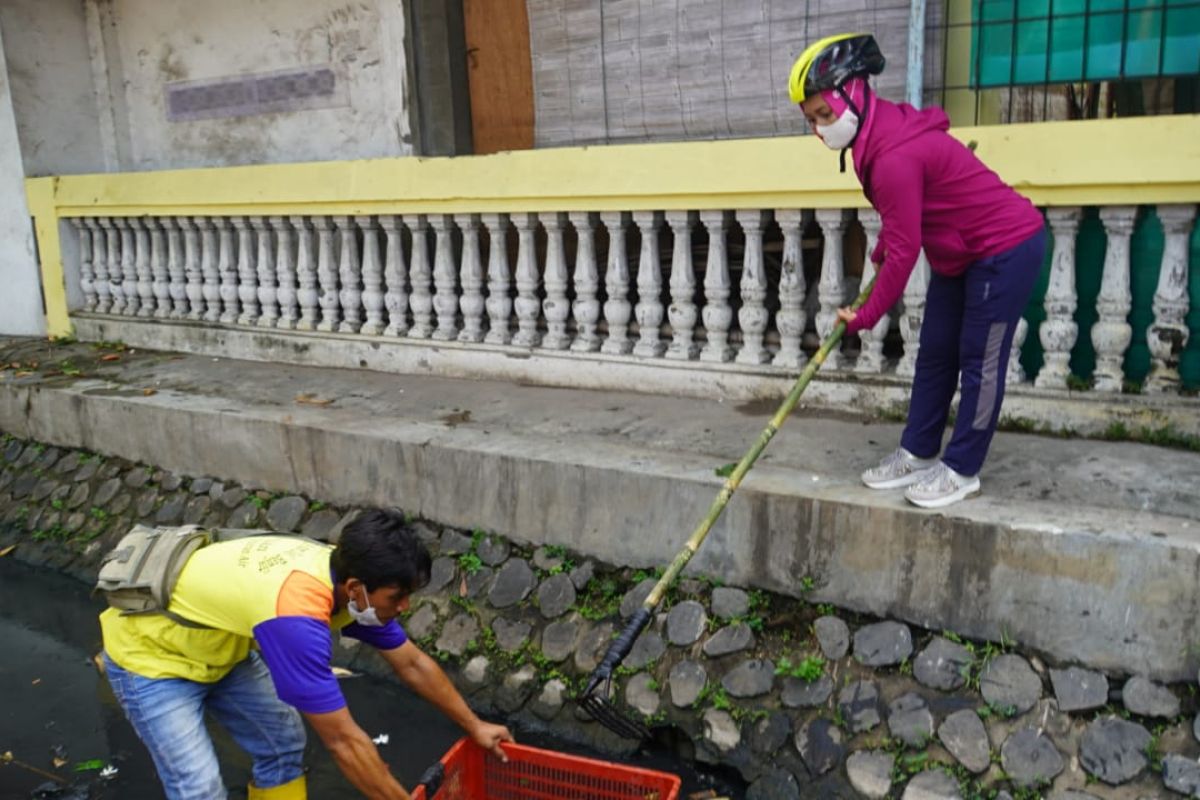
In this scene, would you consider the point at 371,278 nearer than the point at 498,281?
No

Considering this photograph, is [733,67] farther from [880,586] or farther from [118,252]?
[118,252]

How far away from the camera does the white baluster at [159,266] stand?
759 cm

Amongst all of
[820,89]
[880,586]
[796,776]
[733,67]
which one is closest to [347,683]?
[796,776]

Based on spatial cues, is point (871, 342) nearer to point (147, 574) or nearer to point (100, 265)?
point (147, 574)

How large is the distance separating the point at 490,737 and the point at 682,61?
3.92 metres

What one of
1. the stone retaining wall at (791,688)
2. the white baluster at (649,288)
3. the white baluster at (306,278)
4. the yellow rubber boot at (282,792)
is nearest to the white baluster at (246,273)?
the white baluster at (306,278)

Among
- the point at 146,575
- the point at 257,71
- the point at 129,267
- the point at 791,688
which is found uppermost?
the point at 257,71

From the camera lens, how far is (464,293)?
241 inches

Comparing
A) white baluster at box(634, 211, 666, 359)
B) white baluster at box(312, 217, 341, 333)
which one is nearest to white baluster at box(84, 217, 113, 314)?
white baluster at box(312, 217, 341, 333)

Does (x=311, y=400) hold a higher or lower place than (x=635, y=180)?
lower

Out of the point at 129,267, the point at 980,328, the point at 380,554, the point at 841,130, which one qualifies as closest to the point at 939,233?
the point at 980,328

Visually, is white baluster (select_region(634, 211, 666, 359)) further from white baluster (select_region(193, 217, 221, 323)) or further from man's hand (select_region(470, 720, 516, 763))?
white baluster (select_region(193, 217, 221, 323))

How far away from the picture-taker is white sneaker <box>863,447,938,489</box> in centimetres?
396

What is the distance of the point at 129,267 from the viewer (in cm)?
788
